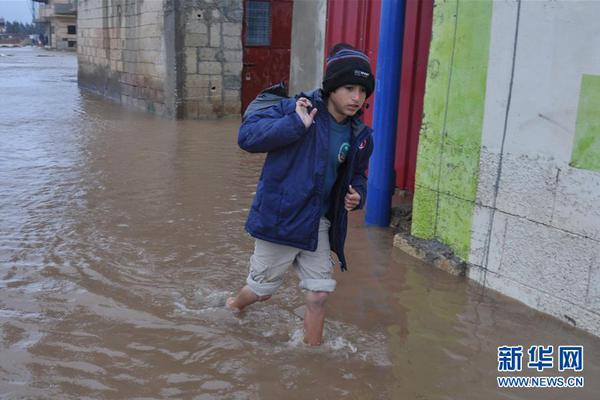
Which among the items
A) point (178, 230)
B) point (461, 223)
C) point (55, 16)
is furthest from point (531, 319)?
point (55, 16)

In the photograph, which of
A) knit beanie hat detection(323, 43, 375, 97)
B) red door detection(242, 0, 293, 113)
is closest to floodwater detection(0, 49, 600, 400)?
knit beanie hat detection(323, 43, 375, 97)

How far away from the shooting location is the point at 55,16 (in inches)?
2255

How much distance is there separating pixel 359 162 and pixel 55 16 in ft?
199

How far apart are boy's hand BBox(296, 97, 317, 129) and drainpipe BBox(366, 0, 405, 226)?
2554 millimetres

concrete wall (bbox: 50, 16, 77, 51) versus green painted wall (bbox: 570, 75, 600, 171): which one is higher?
concrete wall (bbox: 50, 16, 77, 51)

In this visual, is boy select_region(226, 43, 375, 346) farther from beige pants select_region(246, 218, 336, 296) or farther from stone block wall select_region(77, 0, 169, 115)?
stone block wall select_region(77, 0, 169, 115)

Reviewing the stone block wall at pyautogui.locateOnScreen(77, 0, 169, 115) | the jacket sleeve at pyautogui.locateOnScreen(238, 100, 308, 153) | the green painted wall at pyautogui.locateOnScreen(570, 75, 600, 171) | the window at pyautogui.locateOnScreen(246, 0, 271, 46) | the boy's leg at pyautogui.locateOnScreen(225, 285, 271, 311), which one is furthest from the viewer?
the stone block wall at pyautogui.locateOnScreen(77, 0, 169, 115)

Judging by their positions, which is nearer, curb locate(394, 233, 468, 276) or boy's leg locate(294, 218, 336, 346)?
boy's leg locate(294, 218, 336, 346)

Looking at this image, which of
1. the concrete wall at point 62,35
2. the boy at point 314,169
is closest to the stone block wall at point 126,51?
the boy at point 314,169

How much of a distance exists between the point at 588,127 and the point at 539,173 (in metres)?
0.43

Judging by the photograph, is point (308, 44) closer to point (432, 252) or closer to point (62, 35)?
point (432, 252)

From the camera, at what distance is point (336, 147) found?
3248mm

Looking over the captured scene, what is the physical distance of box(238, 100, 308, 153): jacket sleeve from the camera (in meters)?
3.03

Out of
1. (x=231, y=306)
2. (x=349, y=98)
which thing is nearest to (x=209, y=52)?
(x=231, y=306)
